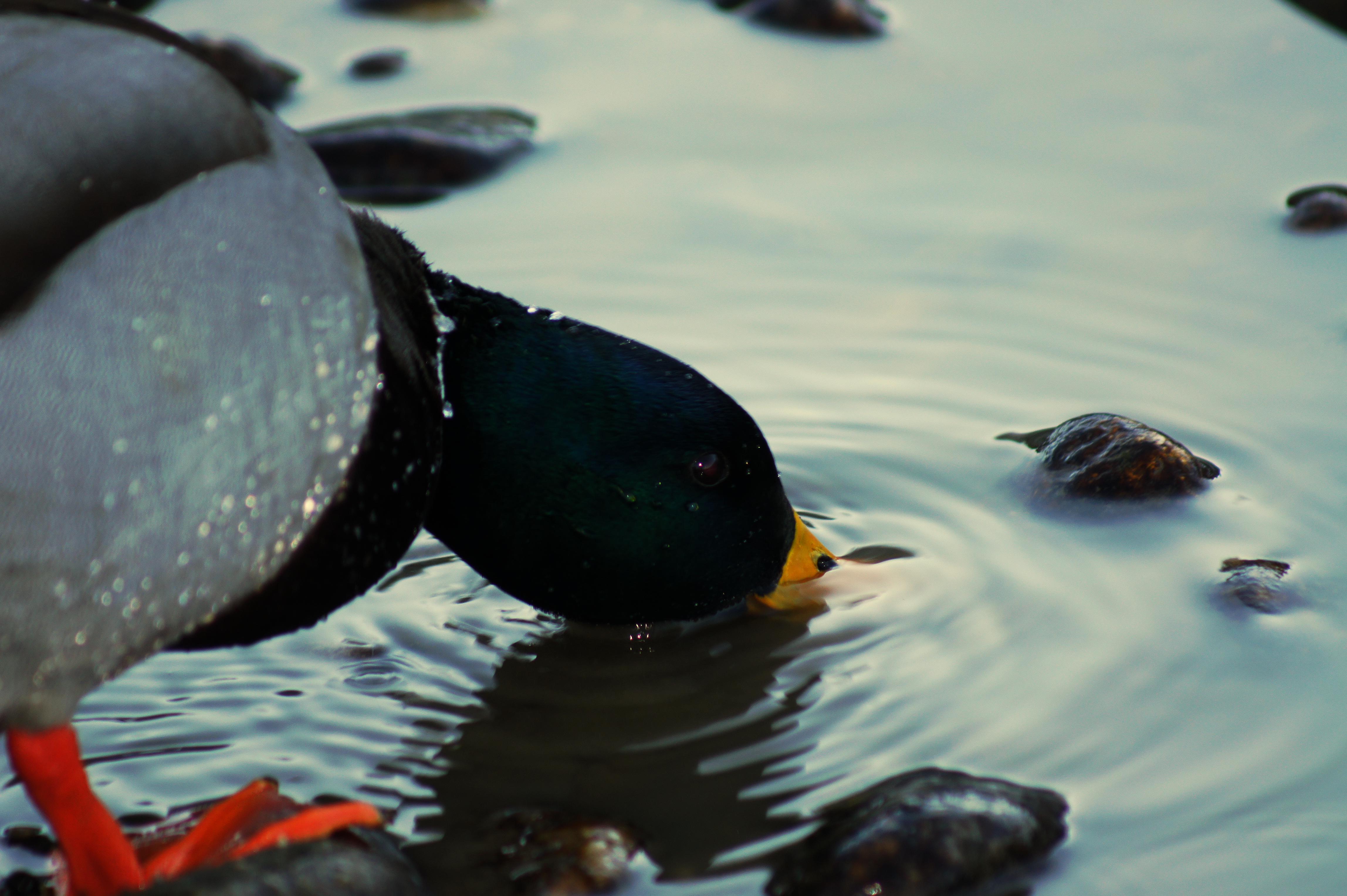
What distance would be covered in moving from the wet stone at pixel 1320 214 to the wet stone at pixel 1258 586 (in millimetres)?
1827

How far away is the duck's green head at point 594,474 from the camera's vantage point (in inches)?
123

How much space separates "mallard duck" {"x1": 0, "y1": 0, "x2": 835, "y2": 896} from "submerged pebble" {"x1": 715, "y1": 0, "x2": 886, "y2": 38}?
3.82 m

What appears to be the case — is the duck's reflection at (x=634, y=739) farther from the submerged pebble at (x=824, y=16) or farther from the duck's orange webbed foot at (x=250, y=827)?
the submerged pebble at (x=824, y=16)

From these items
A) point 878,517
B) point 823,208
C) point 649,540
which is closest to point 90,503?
point 649,540

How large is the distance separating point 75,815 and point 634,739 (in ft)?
3.23

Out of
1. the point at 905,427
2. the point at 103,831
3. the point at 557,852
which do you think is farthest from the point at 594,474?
the point at 905,427

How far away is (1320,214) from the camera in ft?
16.0

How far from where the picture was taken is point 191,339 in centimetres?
239

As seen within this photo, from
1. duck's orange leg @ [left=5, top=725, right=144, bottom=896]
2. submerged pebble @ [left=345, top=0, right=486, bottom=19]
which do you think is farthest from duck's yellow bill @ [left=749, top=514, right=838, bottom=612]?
submerged pebble @ [left=345, top=0, right=486, bottom=19]

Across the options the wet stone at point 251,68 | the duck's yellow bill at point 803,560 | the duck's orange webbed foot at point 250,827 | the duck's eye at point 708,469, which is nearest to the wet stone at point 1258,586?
the duck's yellow bill at point 803,560

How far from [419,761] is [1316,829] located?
1.54 metres

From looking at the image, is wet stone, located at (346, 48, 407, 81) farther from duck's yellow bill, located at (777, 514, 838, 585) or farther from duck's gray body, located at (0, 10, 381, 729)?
duck's gray body, located at (0, 10, 381, 729)

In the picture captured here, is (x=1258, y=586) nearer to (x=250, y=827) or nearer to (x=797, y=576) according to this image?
(x=797, y=576)

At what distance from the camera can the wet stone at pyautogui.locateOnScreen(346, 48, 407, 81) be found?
254 inches
